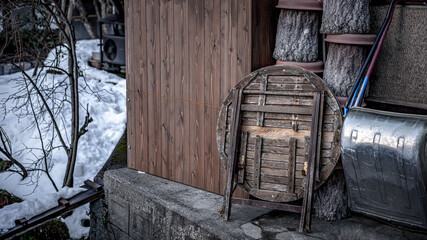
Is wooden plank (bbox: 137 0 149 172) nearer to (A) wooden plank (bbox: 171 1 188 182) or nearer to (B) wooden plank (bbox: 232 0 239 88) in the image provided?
(A) wooden plank (bbox: 171 1 188 182)

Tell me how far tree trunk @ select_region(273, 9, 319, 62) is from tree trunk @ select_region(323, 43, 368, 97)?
0.19 metres

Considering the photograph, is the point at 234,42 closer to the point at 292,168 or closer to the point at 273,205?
the point at 292,168

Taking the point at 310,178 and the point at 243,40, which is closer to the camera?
the point at 310,178

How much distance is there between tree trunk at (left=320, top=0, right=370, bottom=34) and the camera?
358cm

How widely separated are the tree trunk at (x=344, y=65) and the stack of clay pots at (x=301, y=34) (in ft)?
0.59

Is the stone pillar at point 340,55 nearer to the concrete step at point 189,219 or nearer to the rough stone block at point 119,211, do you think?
the concrete step at point 189,219

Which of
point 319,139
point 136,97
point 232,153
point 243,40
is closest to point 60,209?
point 136,97

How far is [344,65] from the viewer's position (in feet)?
12.0

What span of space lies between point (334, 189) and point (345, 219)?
28 centimetres

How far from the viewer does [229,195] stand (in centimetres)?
377

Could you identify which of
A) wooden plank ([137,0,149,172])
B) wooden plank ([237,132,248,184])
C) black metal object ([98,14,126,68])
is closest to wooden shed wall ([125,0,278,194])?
wooden plank ([137,0,149,172])

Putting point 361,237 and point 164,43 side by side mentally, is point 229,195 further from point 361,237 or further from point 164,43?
point 164,43

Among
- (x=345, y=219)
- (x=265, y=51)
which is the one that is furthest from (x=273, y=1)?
(x=345, y=219)

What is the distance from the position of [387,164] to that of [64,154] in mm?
6136
